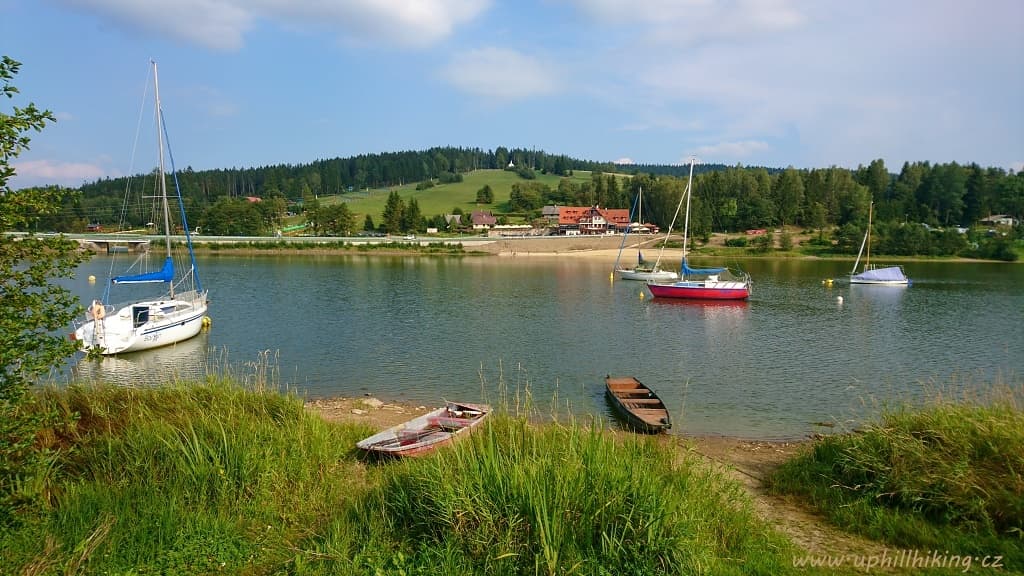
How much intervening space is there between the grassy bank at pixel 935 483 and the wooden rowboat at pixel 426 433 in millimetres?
6655

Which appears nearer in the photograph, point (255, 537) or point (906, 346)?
point (255, 537)

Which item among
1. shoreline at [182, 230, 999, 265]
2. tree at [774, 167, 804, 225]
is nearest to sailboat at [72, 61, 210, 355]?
shoreline at [182, 230, 999, 265]

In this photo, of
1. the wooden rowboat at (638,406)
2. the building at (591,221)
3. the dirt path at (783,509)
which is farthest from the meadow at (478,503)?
the building at (591,221)

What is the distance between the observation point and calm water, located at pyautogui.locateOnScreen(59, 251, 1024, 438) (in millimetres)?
20969

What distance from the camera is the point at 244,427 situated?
30.3 feet

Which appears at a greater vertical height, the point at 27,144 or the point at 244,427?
the point at 27,144

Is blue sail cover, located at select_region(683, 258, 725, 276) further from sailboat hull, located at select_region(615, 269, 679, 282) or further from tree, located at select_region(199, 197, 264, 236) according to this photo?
tree, located at select_region(199, 197, 264, 236)

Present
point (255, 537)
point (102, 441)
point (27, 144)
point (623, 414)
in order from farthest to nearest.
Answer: point (623, 414) < point (102, 441) < point (255, 537) < point (27, 144)

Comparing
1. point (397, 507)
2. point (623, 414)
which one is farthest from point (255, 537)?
point (623, 414)

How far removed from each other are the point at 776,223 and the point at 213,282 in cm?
10496

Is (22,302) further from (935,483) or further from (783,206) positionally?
(783,206)

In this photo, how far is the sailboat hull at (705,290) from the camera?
47.5m

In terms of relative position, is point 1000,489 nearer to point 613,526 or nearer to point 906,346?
point 613,526

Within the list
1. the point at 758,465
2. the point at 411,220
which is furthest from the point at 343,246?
the point at 758,465
